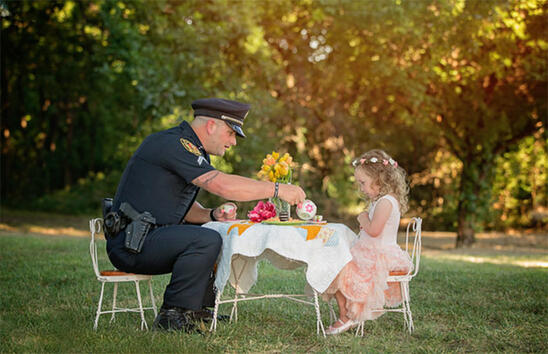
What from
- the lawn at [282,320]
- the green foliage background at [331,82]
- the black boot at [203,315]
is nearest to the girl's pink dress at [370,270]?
the lawn at [282,320]

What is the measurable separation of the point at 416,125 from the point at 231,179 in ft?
39.1

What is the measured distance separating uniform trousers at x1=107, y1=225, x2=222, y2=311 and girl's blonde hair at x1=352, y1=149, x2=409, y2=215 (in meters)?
1.36

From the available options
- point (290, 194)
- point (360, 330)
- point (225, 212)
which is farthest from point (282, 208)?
point (360, 330)

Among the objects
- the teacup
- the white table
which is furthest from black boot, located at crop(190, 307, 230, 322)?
the teacup

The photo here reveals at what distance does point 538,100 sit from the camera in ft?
45.3

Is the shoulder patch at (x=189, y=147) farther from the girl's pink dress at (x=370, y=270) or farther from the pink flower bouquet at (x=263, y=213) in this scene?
the girl's pink dress at (x=370, y=270)

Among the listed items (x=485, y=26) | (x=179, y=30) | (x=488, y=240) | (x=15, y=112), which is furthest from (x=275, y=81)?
(x=15, y=112)

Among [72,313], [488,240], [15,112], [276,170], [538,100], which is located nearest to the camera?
[276,170]

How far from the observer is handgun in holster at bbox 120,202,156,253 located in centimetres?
438

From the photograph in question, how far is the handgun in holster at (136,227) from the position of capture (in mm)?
4375

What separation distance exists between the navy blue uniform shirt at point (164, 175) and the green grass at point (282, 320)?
3.00ft

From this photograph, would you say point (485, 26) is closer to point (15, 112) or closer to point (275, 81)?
point (275, 81)

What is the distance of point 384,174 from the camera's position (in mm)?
4938

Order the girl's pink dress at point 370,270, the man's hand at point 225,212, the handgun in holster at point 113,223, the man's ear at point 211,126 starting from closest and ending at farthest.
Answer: the handgun in holster at point 113,223 → the girl's pink dress at point 370,270 → the man's ear at point 211,126 → the man's hand at point 225,212
